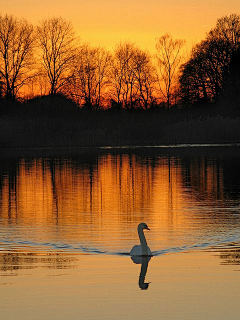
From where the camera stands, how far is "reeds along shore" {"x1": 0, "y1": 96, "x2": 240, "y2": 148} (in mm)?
51500

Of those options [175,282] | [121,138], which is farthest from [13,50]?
[175,282]

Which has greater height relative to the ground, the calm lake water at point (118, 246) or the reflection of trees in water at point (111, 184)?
the reflection of trees in water at point (111, 184)

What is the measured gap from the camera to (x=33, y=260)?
45.7 feet

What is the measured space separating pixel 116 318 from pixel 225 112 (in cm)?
5754

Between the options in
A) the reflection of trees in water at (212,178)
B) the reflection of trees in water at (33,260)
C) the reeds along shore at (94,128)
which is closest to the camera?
the reflection of trees in water at (33,260)

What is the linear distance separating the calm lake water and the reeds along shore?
19.1 metres

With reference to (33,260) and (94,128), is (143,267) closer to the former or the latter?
(33,260)

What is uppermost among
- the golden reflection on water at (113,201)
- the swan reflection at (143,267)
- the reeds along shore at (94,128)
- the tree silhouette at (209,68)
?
the tree silhouette at (209,68)

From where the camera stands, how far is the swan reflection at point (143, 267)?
470 inches

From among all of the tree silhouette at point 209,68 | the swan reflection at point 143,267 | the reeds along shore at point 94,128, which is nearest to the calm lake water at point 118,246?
the swan reflection at point 143,267

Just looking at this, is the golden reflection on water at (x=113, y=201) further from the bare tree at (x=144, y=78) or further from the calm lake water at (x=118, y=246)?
the bare tree at (x=144, y=78)

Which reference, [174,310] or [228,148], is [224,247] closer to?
[174,310]

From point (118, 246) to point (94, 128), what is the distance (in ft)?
130

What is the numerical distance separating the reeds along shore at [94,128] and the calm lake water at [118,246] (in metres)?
19.1
